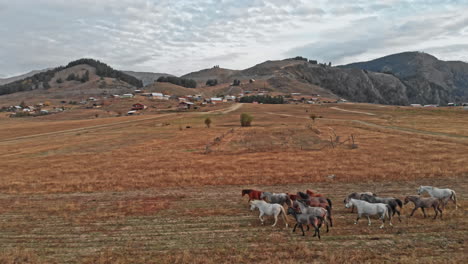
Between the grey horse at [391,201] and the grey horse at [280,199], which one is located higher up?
the grey horse at [391,201]

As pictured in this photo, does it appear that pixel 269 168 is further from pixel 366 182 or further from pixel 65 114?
pixel 65 114

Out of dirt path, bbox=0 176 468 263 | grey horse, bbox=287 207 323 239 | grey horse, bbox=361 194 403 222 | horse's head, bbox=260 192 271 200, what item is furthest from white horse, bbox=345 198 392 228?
horse's head, bbox=260 192 271 200

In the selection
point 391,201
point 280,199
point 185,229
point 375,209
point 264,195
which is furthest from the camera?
point 264,195

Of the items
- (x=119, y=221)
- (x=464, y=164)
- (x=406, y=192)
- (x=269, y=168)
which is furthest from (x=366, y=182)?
(x=119, y=221)

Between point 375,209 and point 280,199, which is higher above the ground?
point 375,209

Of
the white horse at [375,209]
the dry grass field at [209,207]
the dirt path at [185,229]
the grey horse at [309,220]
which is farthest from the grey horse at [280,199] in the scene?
the white horse at [375,209]

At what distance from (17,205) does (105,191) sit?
652cm

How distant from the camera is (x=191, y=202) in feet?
70.4

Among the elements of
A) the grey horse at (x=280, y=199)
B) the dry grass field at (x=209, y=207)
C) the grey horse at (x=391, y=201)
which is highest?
the grey horse at (x=391, y=201)

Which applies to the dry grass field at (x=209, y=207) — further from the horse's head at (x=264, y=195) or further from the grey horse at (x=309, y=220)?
the horse's head at (x=264, y=195)

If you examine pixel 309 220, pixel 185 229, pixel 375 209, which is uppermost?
pixel 375 209

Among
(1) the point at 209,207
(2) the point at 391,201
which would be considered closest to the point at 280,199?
(1) the point at 209,207

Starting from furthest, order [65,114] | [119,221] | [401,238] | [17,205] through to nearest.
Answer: [65,114] → [17,205] → [119,221] → [401,238]

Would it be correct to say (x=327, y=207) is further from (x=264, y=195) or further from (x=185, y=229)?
(x=185, y=229)
